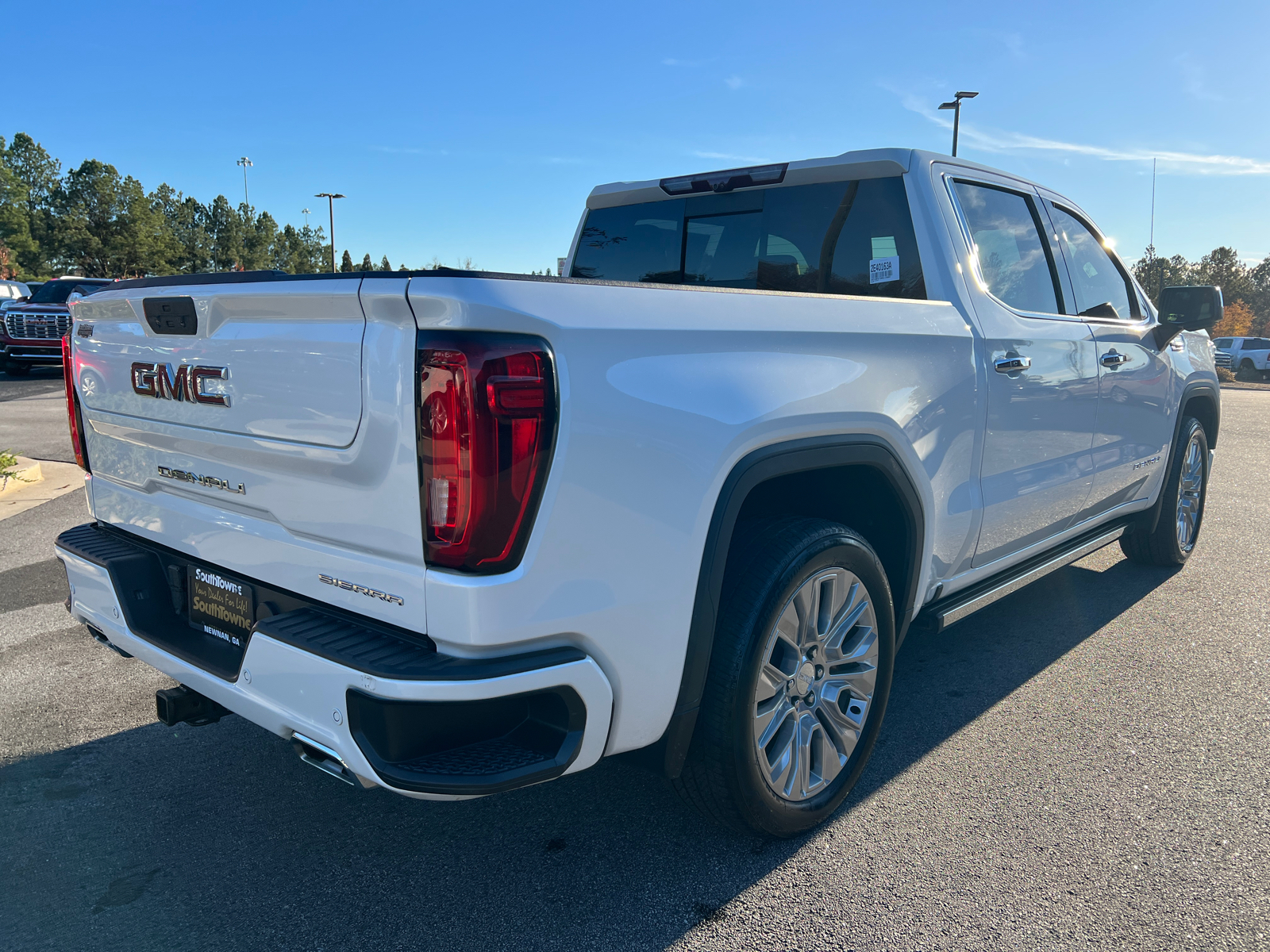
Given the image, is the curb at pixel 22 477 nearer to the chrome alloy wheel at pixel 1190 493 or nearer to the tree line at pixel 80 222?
the chrome alloy wheel at pixel 1190 493

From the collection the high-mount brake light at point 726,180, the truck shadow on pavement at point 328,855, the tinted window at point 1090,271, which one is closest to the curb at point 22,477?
the truck shadow on pavement at point 328,855

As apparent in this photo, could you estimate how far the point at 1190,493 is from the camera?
5676 mm

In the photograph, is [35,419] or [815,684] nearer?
[815,684]

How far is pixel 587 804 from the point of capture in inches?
114

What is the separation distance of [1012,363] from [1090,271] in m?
1.39

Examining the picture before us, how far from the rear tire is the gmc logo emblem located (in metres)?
4.94

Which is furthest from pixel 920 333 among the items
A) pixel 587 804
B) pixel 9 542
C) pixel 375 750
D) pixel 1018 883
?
pixel 9 542

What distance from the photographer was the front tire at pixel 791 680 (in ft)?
7.77

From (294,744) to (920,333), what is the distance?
213cm

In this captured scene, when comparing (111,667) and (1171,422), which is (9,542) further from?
(1171,422)

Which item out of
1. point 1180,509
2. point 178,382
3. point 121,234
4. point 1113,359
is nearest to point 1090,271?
point 1113,359

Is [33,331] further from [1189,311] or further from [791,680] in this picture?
[791,680]

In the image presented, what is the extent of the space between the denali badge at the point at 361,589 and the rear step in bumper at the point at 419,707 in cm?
8

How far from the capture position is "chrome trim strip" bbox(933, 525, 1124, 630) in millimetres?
3280
